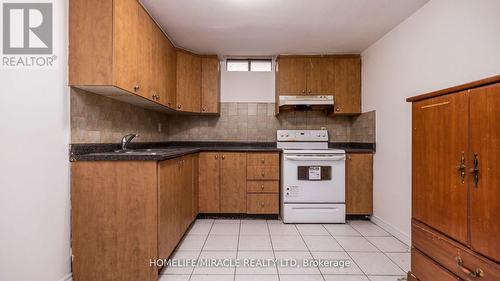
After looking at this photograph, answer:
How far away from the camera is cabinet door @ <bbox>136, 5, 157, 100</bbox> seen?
223cm

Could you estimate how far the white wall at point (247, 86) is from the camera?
4.04 m

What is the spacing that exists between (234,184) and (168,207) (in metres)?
1.40

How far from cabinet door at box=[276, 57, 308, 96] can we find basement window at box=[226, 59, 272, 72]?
15.3 inches

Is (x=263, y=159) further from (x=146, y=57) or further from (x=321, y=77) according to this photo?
(x=146, y=57)

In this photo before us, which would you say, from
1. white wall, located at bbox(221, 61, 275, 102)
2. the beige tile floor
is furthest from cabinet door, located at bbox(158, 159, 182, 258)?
white wall, located at bbox(221, 61, 275, 102)

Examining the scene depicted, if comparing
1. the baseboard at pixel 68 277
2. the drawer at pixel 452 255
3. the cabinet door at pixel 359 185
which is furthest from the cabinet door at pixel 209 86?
the drawer at pixel 452 255

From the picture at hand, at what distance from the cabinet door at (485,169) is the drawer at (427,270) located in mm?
252

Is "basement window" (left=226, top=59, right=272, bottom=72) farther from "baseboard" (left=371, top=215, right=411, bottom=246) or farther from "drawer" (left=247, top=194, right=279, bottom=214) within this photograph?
"baseboard" (left=371, top=215, right=411, bottom=246)

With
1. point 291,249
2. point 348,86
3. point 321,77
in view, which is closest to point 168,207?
point 291,249

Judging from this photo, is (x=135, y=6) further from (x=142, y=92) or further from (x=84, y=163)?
(x=84, y=163)

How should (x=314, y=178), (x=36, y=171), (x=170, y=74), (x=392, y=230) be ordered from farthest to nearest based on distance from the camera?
(x=314, y=178), (x=170, y=74), (x=392, y=230), (x=36, y=171)

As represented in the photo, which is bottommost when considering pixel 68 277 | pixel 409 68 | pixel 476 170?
pixel 68 277

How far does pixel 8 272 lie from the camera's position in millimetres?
1461

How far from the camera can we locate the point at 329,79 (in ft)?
12.2
